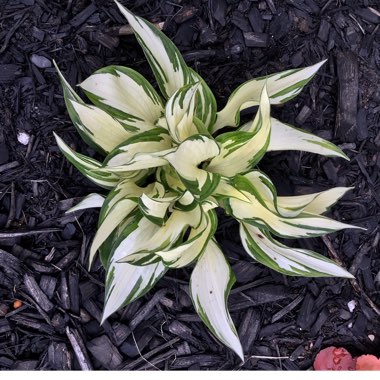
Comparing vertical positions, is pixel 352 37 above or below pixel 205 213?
above

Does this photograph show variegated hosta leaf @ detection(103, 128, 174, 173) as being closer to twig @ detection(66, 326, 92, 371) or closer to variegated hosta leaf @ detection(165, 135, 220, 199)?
variegated hosta leaf @ detection(165, 135, 220, 199)

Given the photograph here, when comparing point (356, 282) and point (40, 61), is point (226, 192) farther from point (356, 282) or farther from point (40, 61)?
point (40, 61)

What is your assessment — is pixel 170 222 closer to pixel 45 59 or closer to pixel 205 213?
pixel 205 213

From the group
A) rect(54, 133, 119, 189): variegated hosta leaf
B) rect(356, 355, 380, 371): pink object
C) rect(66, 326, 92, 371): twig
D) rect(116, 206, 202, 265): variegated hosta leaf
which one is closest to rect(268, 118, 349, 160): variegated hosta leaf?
rect(116, 206, 202, 265): variegated hosta leaf

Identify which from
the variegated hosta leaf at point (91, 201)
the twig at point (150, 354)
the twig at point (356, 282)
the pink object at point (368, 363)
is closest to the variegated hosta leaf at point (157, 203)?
the variegated hosta leaf at point (91, 201)

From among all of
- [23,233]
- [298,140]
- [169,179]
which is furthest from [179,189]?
[23,233]

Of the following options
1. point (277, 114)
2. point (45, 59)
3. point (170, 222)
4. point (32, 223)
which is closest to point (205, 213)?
point (170, 222)

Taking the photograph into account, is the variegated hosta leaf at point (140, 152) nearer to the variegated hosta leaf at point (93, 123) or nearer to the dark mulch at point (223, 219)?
the variegated hosta leaf at point (93, 123)
